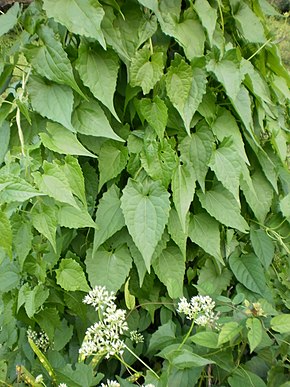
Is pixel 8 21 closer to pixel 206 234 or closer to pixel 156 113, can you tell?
pixel 156 113

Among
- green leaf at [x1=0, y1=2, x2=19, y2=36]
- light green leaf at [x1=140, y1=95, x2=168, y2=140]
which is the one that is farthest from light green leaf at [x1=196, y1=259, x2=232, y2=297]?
green leaf at [x1=0, y1=2, x2=19, y2=36]

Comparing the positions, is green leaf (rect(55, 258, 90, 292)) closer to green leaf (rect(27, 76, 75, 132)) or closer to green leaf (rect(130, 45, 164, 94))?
green leaf (rect(27, 76, 75, 132))

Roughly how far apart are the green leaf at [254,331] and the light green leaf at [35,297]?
0.40 metres

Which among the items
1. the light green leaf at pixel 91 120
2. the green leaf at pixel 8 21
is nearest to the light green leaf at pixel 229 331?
the light green leaf at pixel 91 120

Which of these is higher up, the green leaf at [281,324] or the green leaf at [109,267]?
the green leaf at [281,324]

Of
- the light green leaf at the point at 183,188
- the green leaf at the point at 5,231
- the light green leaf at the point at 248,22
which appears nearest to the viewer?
the green leaf at the point at 5,231

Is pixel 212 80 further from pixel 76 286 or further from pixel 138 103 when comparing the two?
pixel 76 286

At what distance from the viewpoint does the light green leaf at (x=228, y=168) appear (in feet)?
3.42

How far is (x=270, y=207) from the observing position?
4.10ft

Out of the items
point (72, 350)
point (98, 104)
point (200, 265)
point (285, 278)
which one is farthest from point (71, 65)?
point (285, 278)

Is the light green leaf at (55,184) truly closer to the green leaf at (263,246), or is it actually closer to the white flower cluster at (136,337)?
the white flower cluster at (136,337)

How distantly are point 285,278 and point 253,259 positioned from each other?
0.18 meters

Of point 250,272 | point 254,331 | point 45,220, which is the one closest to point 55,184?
point 45,220

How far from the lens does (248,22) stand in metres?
1.10
